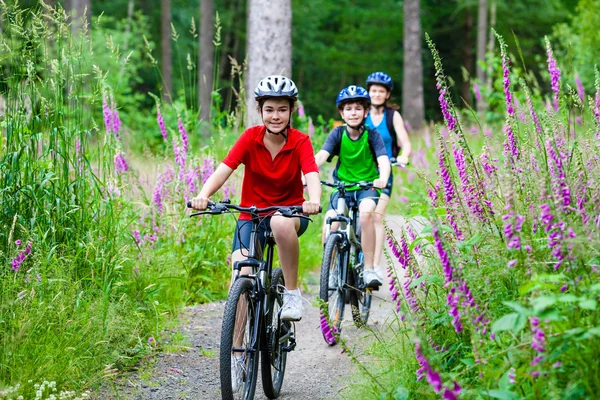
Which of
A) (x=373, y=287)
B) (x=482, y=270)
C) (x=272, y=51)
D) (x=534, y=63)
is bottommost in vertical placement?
(x=373, y=287)

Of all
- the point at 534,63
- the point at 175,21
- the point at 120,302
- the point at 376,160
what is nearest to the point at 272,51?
the point at 376,160

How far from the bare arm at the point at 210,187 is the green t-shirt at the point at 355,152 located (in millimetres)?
2008

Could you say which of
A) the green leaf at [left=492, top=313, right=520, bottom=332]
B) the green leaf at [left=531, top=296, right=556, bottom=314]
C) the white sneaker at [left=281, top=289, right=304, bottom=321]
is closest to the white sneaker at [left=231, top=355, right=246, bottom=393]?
the white sneaker at [left=281, top=289, right=304, bottom=321]

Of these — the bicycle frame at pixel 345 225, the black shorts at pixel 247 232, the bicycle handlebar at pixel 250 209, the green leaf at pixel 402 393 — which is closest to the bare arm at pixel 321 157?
the bicycle frame at pixel 345 225

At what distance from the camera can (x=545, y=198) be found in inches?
110

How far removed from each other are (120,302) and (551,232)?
11.1 feet

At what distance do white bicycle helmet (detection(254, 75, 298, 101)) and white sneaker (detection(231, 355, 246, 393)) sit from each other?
1.60 metres

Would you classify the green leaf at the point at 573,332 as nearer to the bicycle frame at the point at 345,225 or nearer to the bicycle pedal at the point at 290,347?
the bicycle pedal at the point at 290,347

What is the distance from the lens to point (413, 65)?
2222 centimetres

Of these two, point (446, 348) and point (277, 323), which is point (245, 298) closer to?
point (277, 323)

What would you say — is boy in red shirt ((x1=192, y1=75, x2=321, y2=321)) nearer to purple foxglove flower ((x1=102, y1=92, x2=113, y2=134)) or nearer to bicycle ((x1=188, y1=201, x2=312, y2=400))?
bicycle ((x1=188, y1=201, x2=312, y2=400))

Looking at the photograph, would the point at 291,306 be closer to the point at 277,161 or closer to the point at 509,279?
the point at 277,161

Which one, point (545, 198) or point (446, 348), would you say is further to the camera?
point (446, 348)

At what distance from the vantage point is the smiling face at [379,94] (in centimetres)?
754
